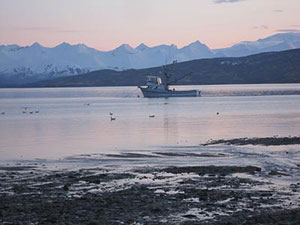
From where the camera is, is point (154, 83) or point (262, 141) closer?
point (262, 141)

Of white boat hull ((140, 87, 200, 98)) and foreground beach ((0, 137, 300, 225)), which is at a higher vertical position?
white boat hull ((140, 87, 200, 98))

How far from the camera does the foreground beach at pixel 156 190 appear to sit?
16.8 metres

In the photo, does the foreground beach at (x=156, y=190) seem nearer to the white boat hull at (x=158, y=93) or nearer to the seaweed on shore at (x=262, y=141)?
the seaweed on shore at (x=262, y=141)

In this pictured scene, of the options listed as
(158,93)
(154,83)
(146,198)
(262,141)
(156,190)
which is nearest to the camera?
(146,198)

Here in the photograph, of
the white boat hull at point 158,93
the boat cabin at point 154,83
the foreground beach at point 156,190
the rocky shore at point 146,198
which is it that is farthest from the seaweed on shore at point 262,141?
the boat cabin at point 154,83

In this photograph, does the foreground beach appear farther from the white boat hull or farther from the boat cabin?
the boat cabin

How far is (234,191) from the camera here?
2069 cm

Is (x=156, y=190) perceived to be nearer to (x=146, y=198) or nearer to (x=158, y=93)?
(x=146, y=198)

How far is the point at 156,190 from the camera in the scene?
21266 mm

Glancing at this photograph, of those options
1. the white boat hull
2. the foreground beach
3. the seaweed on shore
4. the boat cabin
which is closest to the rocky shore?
the foreground beach

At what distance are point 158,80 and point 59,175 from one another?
466 feet

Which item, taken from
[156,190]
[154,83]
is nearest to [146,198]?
[156,190]

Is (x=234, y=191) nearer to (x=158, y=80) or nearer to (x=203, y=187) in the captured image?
(x=203, y=187)

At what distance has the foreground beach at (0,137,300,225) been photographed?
661 inches
